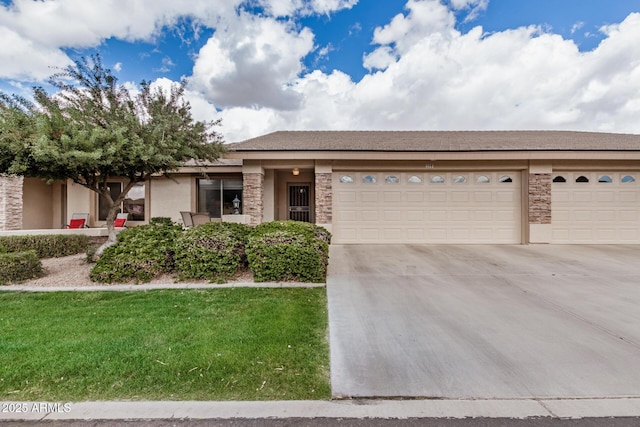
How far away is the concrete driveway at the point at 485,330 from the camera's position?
8.52 feet

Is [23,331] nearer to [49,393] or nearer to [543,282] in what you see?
[49,393]

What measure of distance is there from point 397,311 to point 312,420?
2.50 meters

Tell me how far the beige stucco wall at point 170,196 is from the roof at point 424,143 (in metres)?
3.78

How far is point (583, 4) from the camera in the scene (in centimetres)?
1055

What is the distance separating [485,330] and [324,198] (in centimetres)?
764

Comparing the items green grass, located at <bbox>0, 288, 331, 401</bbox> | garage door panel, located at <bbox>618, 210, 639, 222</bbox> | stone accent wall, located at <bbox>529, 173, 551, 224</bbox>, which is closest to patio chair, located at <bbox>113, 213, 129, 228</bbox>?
green grass, located at <bbox>0, 288, 331, 401</bbox>

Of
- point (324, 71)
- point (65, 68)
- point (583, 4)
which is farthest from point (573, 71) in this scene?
point (65, 68)

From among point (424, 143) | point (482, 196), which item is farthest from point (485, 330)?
point (424, 143)

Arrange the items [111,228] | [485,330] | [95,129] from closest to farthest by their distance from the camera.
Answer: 1. [485,330]
2. [95,129]
3. [111,228]

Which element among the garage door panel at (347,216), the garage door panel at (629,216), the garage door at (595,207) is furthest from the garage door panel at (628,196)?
the garage door panel at (347,216)

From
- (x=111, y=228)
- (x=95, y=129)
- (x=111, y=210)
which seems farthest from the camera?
(x=111, y=228)

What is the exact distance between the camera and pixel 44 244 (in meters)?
8.36

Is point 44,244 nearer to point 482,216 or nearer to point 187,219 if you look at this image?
point 187,219

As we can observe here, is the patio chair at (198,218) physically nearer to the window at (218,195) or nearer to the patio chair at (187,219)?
the patio chair at (187,219)
